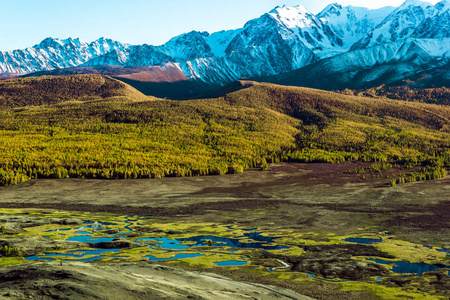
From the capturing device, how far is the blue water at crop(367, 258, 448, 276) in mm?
20984

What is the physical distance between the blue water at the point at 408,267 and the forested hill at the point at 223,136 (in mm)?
43163

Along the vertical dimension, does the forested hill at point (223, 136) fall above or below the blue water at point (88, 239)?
above

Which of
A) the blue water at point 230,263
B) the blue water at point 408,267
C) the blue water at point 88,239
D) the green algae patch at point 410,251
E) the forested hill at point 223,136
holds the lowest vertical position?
the blue water at point 408,267

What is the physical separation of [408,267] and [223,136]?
85555 mm

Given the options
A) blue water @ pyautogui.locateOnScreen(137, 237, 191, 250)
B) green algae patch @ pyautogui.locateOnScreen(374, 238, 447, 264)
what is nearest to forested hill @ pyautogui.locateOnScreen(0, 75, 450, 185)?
blue water @ pyautogui.locateOnScreen(137, 237, 191, 250)

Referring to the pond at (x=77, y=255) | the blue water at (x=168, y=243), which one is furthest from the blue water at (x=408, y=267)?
the pond at (x=77, y=255)

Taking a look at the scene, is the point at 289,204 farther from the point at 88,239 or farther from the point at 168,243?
the point at 88,239

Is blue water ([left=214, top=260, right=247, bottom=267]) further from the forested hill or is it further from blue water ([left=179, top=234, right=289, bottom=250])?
the forested hill

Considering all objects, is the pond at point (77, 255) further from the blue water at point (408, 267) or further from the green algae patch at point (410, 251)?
the green algae patch at point (410, 251)

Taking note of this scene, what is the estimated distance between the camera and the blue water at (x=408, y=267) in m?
21.0

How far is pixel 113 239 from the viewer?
86.4 feet

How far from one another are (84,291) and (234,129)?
335ft

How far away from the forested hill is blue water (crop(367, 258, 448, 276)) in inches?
1699

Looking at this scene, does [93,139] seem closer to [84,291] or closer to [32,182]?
[32,182]
